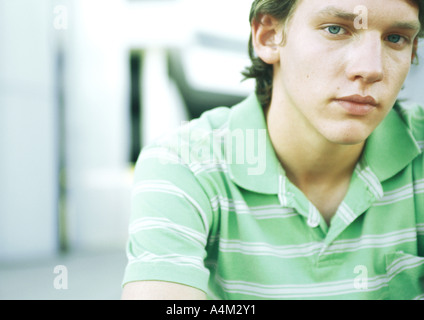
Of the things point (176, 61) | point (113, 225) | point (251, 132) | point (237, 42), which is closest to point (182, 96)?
point (176, 61)

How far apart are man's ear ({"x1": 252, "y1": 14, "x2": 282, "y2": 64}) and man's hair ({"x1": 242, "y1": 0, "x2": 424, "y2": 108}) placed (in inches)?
0.8

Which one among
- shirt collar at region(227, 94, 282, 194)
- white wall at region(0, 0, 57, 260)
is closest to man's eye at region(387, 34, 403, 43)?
shirt collar at region(227, 94, 282, 194)

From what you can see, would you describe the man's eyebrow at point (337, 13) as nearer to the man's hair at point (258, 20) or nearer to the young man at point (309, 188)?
the young man at point (309, 188)

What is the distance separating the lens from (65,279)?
4.44 meters

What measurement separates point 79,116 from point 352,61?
6549 millimetres

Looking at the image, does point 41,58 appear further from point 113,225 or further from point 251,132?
point 251,132

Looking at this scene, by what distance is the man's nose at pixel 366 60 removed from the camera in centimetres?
121

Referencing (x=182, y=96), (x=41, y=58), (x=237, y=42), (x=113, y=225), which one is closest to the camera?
(x=41, y=58)

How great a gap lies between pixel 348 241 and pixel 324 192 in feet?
0.64

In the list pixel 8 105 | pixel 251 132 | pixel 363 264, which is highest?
pixel 8 105

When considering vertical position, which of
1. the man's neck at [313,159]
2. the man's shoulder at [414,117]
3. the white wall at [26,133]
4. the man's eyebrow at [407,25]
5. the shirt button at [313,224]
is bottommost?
the shirt button at [313,224]

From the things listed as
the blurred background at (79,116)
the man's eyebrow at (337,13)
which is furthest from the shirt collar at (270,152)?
the blurred background at (79,116)

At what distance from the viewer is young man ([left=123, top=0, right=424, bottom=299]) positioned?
1224 mm
